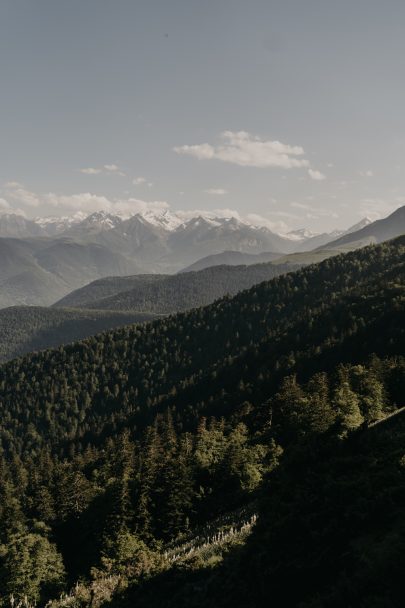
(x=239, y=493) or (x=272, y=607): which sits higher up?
(x=272, y=607)

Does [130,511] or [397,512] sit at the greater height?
[397,512]

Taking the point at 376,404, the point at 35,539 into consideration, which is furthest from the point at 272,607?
the point at 376,404

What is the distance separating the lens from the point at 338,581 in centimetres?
2155

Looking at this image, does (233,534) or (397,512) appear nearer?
(397,512)

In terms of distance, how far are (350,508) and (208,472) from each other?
50749mm

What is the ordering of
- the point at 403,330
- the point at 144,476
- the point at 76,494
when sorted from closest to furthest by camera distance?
1. the point at 144,476
2. the point at 76,494
3. the point at 403,330

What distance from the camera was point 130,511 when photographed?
6844 cm

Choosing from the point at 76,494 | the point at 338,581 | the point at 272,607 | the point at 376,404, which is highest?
the point at 338,581

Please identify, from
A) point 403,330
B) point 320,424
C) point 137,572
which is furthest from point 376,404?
point 403,330

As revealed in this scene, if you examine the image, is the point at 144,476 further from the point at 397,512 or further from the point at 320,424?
the point at 397,512

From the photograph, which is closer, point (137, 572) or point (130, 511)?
point (137, 572)

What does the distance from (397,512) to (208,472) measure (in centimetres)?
Answer: 5300

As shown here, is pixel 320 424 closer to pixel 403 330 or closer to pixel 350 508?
pixel 350 508

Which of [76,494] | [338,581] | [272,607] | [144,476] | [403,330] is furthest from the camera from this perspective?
[403,330]
